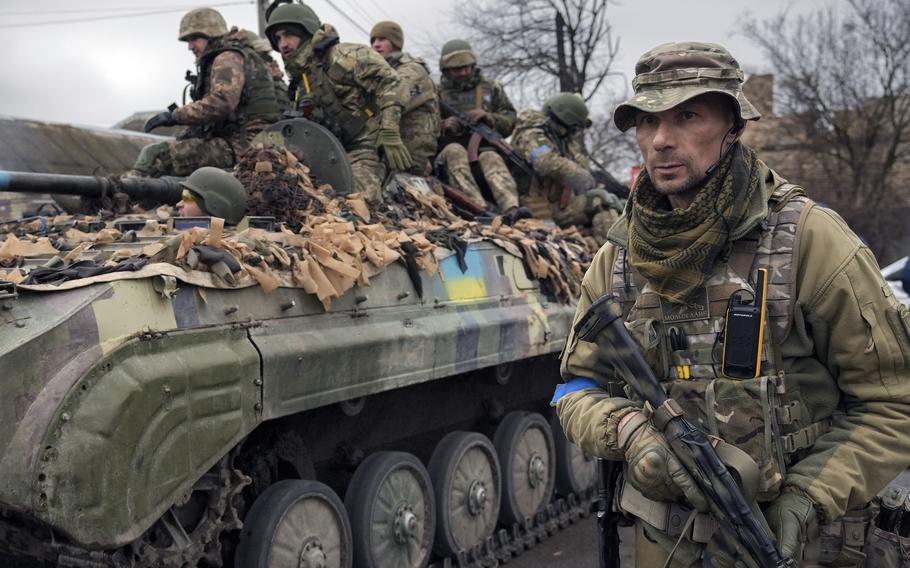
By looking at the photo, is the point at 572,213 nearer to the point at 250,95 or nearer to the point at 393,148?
the point at 393,148

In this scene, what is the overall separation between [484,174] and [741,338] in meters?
5.99

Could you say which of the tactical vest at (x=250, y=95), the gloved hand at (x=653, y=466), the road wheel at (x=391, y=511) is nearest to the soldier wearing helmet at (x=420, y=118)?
the tactical vest at (x=250, y=95)

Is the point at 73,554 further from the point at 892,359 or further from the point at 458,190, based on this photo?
the point at 458,190

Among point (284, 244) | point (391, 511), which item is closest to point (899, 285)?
point (391, 511)

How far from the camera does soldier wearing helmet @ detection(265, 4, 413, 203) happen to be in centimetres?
684

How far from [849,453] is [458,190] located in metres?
5.65

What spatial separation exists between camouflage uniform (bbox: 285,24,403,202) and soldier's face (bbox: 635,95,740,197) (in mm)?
4254

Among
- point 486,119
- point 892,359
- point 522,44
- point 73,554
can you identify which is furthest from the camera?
point 522,44

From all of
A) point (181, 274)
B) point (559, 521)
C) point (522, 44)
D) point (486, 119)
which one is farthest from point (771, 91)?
point (181, 274)

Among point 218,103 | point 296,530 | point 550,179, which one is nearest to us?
point 296,530

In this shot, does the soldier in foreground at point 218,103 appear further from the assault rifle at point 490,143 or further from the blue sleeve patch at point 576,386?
the blue sleeve patch at point 576,386

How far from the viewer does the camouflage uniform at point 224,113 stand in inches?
256

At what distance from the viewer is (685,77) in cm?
253

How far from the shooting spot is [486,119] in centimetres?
905
